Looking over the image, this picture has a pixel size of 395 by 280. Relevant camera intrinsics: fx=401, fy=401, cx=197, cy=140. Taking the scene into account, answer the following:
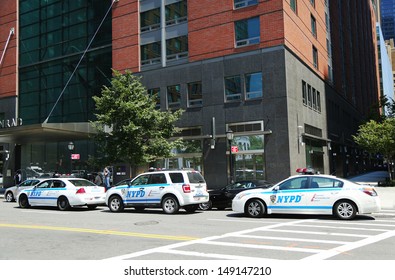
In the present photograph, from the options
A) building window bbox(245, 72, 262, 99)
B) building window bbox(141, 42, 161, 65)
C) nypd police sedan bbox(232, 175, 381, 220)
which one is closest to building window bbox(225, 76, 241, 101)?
building window bbox(245, 72, 262, 99)

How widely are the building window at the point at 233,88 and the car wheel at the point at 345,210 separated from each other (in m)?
15.6

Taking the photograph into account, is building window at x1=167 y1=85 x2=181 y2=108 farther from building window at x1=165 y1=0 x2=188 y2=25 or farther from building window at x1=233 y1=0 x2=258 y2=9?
building window at x1=233 y1=0 x2=258 y2=9

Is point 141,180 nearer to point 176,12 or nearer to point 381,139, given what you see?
point 176,12

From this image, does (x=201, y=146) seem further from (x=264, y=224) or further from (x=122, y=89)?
(x=264, y=224)

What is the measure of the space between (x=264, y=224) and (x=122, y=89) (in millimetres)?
13973

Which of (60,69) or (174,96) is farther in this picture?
(60,69)

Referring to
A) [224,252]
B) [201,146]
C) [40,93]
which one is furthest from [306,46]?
[224,252]

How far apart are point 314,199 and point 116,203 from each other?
27.0ft

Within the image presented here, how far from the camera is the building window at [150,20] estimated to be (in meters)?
31.5

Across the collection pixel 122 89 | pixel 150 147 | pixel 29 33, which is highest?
pixel 29 33

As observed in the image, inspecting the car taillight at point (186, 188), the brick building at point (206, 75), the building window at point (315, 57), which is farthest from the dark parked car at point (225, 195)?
the building window at point (315, 57)

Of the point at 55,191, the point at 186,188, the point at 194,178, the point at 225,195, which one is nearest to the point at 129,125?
the point at 55,191

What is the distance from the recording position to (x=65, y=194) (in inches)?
705
